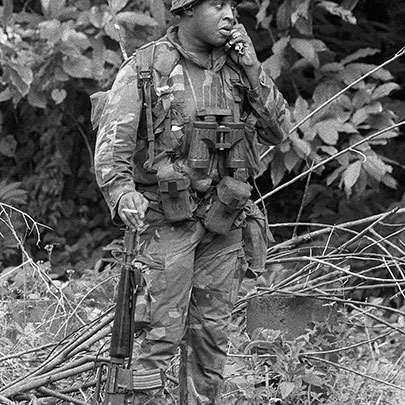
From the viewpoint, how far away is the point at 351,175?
692cm

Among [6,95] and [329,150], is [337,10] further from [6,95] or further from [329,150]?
[6,95]

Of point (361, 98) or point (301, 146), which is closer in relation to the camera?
point (301, 146)

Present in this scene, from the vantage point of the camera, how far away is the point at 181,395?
4.85 m

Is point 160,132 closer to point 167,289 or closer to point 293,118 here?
point 167,289

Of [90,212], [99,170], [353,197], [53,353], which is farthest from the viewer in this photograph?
[90,212]

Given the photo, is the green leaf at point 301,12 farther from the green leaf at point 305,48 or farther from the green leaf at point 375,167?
the green leaf at point 375,167

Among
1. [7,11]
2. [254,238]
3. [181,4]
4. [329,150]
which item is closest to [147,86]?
[181,4]

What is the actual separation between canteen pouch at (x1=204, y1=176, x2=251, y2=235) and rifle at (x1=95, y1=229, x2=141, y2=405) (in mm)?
321

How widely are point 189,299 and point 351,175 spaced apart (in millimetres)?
2474

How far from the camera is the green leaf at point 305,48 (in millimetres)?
7008

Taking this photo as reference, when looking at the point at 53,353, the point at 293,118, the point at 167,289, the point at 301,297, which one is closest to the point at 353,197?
the point at 293,118

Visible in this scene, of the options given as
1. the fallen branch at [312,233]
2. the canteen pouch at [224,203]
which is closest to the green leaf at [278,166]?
the fallen branch at [312,233]

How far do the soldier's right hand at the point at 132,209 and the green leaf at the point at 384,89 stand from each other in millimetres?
3029

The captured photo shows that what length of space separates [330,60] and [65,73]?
1666 millimetres
